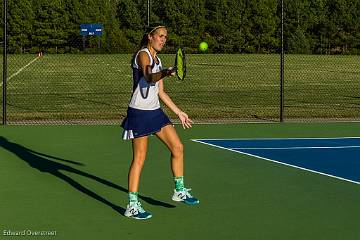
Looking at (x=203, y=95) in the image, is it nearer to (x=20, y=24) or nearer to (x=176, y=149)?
(x=176, y=149)

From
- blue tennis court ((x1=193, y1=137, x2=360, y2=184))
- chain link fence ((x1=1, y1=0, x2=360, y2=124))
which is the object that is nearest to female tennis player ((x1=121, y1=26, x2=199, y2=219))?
blue tennis court ((x1=193, y1=137, x2=360, y2=184))

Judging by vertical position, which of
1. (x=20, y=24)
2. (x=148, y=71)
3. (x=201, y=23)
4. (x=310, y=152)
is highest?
(x=201, y=23)

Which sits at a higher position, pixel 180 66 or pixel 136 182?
pixel 180 66

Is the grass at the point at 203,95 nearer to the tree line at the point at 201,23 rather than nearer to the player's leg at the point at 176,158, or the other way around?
the player's leg at the point at 176,158

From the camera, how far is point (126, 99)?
25.5 m

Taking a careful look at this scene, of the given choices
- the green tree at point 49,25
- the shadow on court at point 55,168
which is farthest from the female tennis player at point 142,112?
the green tree at point 49,25

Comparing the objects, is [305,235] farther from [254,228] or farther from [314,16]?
[314,16]

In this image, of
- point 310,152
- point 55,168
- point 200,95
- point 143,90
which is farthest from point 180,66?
point 200,95

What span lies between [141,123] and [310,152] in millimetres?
5375

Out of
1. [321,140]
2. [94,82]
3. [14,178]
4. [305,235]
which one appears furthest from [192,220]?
[94,82]

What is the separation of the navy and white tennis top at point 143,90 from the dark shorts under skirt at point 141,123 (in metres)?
0.05

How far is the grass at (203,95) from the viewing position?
63.3ft

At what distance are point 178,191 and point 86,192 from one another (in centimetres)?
128

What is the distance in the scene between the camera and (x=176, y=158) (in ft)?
26.8
